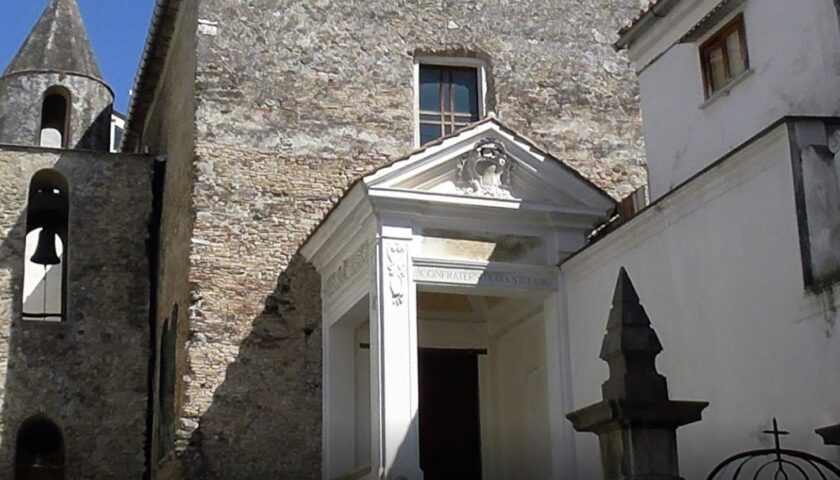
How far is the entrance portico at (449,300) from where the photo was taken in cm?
1446

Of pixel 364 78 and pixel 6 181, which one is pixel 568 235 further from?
pixel 6 181

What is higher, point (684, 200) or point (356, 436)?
point (684, 200)

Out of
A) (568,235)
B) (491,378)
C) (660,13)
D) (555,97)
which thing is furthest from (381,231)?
(555,97)

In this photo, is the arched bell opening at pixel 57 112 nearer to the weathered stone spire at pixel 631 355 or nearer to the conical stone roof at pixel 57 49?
the conical stone roof at pixel 57 49

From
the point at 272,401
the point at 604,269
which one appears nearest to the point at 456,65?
the point at 272,401

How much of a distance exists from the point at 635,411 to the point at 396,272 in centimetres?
613

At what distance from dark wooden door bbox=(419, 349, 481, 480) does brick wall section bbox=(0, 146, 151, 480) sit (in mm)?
4983

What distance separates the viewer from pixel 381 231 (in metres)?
14.6

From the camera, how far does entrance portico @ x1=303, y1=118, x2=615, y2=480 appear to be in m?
14.5

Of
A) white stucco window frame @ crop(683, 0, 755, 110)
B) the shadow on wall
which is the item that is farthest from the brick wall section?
white stucco window frame @ crop(683, 0, 755, 110)

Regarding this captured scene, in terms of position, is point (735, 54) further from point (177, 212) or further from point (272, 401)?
point (177, 212)

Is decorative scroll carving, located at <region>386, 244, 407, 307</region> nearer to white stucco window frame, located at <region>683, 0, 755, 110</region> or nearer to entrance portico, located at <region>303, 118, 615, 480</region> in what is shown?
entrance portico, located at <region>303, 118, 615, 480</region>

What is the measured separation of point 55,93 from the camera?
25891 millimetres

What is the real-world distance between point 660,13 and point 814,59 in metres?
3.25
